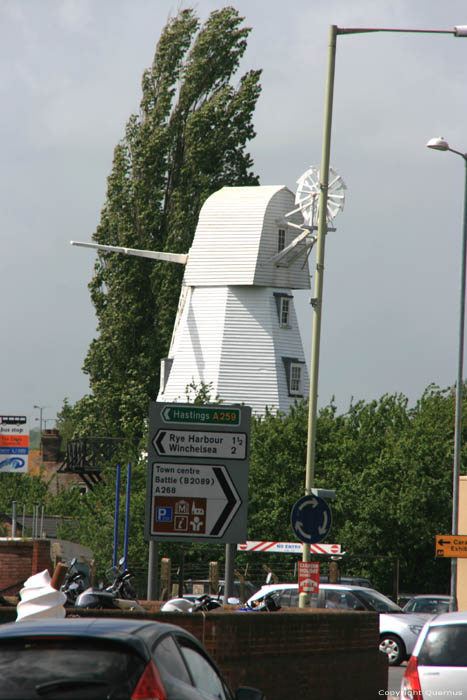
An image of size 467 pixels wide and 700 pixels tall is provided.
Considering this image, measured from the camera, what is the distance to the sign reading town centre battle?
50.8 feet

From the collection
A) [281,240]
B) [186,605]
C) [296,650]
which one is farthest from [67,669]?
[281,240]

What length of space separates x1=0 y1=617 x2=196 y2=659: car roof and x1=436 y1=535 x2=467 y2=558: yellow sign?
22460mm

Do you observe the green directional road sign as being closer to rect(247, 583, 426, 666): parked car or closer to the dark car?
the dark car

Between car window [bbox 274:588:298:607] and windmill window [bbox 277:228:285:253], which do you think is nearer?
car window [bbox 274:588:298:607]

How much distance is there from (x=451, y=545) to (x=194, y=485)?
14.5m

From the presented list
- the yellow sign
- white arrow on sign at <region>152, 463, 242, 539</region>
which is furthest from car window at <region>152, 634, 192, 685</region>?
the yellow sign

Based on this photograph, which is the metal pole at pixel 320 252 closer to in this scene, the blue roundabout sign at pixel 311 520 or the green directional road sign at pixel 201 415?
the blue roundabout sign at pixel 311 520

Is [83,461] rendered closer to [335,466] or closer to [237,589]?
[335,466]

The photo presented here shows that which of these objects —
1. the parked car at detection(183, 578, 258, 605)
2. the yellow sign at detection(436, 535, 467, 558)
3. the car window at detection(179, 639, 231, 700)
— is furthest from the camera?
the parked car at detection(183, 578, 258, 605)

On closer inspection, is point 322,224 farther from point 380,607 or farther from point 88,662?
point 88,662

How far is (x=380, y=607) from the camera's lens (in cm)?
2584

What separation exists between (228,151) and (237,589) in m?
35.6

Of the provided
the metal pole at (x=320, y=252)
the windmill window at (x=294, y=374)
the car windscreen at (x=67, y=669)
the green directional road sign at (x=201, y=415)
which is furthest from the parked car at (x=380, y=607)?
the windmill window at (x=294, y=374)

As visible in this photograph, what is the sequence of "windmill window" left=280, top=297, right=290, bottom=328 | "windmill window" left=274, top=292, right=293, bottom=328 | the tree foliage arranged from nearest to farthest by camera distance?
1. the tree foliage
2. "windmill window" left=274, top=292, right=293, bottom=328
3. "windmill window" left=280, top=297, right=290, bottom=328
